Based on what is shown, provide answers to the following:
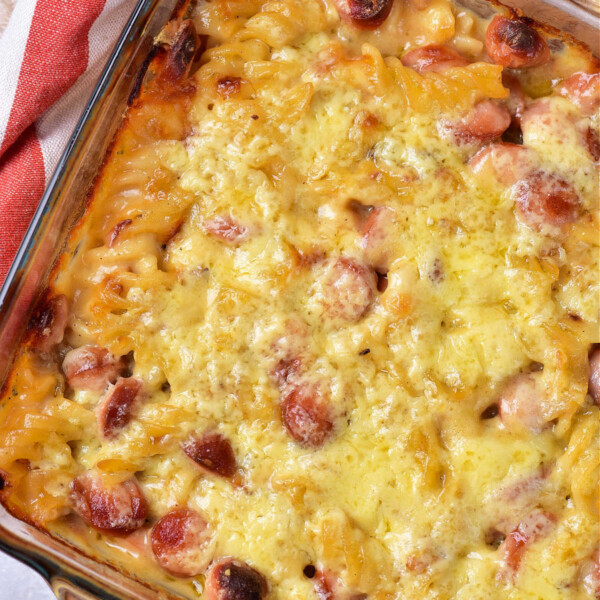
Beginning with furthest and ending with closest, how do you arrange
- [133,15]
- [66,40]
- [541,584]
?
[66,40] → [133,15] → [541,584]

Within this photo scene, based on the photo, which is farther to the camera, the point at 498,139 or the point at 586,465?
the point at 498,139

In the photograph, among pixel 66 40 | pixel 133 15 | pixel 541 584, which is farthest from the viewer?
pixel 66 40

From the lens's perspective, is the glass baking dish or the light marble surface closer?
the glass baking dish

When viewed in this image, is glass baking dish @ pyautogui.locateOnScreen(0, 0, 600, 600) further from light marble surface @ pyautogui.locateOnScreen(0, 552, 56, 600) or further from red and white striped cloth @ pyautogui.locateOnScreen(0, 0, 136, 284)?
light marble surface @ pyautogui.locateOnScreen(0, 552, 56, 600)

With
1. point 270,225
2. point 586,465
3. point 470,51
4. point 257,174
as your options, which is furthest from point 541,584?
point 470,51

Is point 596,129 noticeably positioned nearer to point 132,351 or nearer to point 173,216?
point 173,216

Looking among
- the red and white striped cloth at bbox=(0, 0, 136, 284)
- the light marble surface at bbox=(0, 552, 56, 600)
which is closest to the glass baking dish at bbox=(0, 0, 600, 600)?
the red and white striped cloth at bbox=(0, 0, 136, 284)

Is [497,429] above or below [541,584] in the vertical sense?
above
